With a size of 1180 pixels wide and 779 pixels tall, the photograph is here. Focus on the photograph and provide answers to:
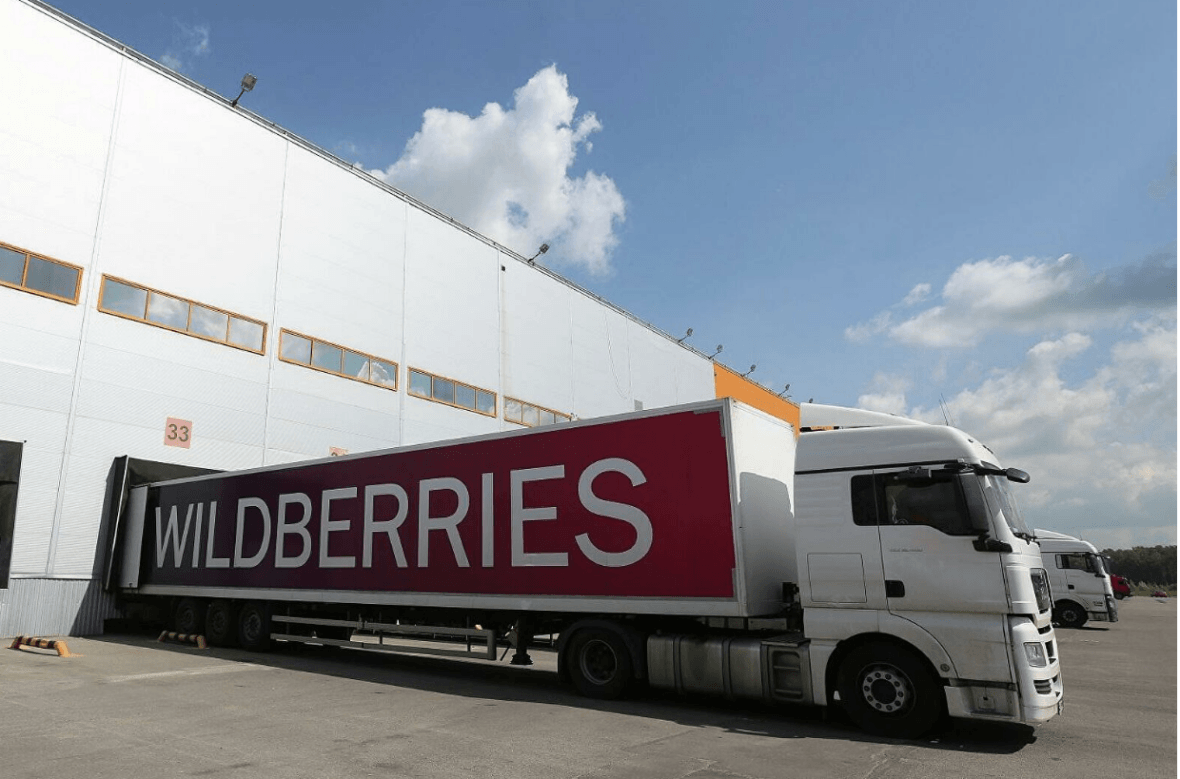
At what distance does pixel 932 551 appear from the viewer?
7.10 m

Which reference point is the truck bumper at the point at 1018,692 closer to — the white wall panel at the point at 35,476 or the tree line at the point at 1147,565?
the white wall panel at the point at 35,476

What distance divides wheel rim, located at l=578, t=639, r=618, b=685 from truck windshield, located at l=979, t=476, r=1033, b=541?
4526 millimetres

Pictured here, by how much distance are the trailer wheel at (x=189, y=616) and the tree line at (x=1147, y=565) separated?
2944 inches

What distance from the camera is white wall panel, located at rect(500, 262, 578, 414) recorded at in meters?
28.3

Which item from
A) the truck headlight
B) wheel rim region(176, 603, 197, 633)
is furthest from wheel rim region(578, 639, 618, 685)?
wheel rim region(176, 603, 197, 633)

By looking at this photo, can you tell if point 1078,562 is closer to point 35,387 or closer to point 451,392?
point 451,392

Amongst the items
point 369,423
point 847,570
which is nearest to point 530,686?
point 847,570

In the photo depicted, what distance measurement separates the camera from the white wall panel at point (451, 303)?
24.8m

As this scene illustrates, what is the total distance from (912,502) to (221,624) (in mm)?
13061

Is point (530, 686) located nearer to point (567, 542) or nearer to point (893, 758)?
point (567, 542)

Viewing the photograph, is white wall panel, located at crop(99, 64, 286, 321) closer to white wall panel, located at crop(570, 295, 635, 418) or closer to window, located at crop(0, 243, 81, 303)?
window, located at crop(0, 243, 81, 303)

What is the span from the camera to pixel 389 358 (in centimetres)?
2359

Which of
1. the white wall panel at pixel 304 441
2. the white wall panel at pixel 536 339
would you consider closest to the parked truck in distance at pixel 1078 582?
the white wall panel at pixel 536 339

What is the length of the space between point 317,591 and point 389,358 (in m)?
12.2
